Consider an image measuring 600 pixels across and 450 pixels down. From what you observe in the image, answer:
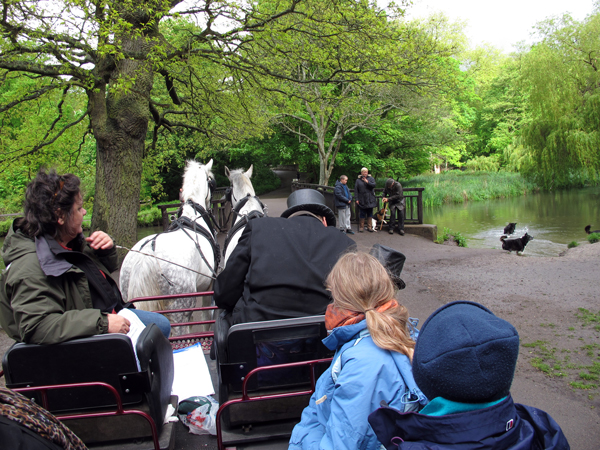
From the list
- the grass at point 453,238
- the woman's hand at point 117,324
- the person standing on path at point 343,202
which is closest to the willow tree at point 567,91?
the grass at point 453,238

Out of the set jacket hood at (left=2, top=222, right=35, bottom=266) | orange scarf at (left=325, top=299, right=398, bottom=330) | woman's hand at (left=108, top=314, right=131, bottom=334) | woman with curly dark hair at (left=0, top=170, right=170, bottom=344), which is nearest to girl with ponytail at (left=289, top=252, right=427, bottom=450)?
orange scarf at (left=325, top=299, right=398, bottom=330)

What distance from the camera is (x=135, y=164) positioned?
9.69 meters

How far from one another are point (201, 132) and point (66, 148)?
14.3 ft

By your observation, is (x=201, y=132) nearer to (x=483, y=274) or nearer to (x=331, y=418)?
(x=483, y=274)

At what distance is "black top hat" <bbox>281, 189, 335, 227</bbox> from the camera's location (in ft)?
11.7

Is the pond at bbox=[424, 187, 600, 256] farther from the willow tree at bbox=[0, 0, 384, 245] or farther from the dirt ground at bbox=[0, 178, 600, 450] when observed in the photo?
the willow tree at bbox=[0, 0, 384, 245]

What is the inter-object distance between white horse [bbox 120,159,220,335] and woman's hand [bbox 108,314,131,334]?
5.67 feet

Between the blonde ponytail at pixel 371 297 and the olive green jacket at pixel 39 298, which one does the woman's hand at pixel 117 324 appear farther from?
the blonde ponytail at pixel 371 297

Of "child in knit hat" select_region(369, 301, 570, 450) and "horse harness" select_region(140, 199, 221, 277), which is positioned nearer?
"child in knit hat" select_region(369, 301, 570, 450)

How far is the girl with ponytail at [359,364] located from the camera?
178 cm

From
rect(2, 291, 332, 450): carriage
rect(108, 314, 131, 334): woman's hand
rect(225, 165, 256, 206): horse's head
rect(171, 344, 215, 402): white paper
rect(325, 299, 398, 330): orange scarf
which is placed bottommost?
rect(171, 344, 215, 402): white paper

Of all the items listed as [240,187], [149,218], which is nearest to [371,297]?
[240,187]

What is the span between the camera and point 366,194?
14719 millimetres

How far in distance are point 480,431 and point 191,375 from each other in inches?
107
